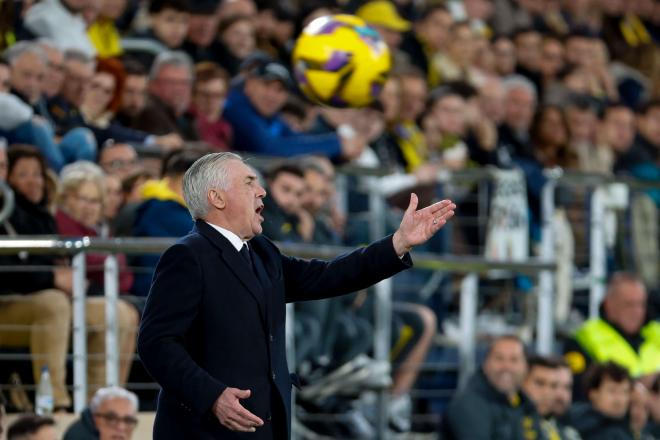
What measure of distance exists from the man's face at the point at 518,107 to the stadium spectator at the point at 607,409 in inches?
152

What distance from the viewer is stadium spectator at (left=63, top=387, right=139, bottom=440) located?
830 cm

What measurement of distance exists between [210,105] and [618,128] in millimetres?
4765

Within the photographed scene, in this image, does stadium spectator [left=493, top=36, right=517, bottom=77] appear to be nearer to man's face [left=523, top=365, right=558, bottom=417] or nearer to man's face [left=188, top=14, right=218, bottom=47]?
man's face [left=188, top=14, right=218, bottom=47]

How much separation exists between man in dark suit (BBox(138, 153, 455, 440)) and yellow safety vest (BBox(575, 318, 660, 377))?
661 centimetres

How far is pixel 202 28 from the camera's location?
520 inches

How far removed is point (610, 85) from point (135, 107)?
7295mm

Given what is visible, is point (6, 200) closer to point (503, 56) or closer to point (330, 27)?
point (330, 27)

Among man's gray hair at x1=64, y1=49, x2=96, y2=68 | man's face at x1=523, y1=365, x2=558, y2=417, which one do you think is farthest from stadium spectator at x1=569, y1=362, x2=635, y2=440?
man's gray hair at x1=64, y1=49, x2=96, y2=68

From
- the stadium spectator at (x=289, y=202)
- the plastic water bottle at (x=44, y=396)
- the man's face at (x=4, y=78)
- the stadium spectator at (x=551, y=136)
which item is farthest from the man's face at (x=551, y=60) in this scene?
the plastic water bottle at (x=44, y=396)

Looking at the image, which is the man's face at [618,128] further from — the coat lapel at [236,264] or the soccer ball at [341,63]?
the coat lapel at [236,264]

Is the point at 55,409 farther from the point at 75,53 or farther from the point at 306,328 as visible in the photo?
the point at 75,53

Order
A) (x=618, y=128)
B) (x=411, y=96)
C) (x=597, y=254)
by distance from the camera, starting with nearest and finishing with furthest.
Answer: (x=597, y=254), (x=411, y=96), (x=618, y=128)

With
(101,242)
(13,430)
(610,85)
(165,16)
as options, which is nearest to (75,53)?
(165,16)

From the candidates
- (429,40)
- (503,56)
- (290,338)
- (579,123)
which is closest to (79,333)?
(290,338)
